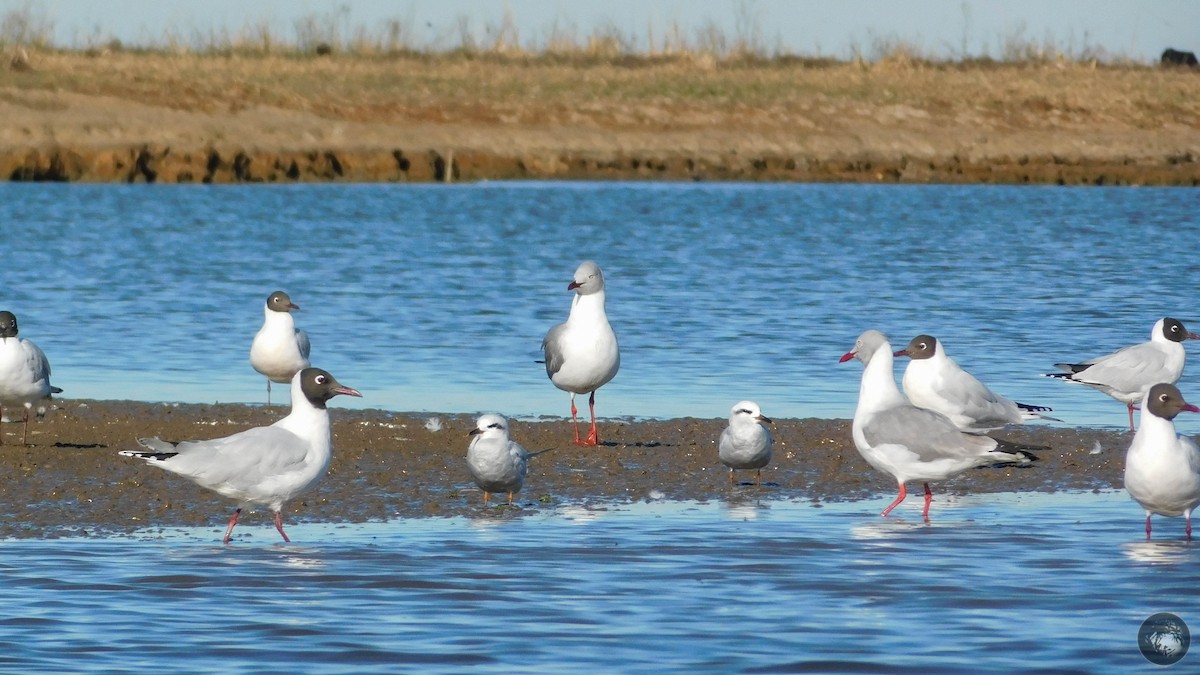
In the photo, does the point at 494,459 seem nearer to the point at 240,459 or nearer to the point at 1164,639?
the point at 240,459

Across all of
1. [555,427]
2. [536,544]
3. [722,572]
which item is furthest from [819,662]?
[555,427]

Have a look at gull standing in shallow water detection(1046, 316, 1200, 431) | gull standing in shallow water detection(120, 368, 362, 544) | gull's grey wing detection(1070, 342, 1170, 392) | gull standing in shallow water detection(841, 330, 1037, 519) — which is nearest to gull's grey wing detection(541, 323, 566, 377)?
gull standing in shallow water detection(841, 330, 1037, 519)

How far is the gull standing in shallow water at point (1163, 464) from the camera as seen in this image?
10789 millimetres

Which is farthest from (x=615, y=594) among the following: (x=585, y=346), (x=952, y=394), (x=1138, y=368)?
(x=1138, y=368)

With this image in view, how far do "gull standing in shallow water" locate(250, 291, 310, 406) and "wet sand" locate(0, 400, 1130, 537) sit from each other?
0.65 m

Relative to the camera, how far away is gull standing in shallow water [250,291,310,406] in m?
16.7

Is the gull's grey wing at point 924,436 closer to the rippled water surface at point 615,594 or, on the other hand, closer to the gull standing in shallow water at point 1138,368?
the rippled water surface at point 615,594

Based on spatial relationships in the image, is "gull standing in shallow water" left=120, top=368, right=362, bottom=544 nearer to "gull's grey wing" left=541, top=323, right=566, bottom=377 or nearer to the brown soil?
"gull's grey wing" left=541, top=323, right=566, bottom=377

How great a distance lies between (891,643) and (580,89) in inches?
2115

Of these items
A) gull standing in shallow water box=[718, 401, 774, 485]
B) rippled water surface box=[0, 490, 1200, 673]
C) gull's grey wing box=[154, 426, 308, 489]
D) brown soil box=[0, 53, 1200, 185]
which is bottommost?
rippled water surface box=[0, 490, 1200, 673]

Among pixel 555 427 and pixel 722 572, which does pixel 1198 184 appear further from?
pixel 722 572

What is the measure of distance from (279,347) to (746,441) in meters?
5.43

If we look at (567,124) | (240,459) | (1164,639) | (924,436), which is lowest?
(1164,639)

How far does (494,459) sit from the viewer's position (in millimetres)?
11906
